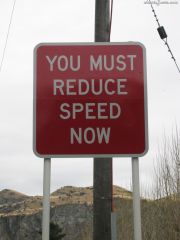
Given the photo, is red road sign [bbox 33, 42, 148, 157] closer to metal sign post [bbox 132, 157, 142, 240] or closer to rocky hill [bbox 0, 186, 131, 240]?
metal sign post [bbox 132, 157, 142, 240]

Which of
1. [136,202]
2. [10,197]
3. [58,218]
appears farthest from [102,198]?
[10,197]

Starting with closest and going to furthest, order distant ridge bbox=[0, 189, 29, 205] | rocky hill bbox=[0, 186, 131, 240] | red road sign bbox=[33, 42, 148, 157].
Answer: red road sign bbox=[33, 42, 148, 157], rocky hill bbox=[0, 186, 131, 240], distant ridge bbox=[0, 189, 29, 205]

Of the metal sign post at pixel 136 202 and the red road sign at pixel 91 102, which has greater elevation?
the red road sign at pixel 91 102

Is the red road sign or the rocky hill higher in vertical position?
the rocky hill

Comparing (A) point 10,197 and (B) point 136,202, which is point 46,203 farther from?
(A) point 10,197

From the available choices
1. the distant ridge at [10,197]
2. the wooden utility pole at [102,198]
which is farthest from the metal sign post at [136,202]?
the distant ridge at [10,197]

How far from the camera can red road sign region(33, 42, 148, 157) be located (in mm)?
3713

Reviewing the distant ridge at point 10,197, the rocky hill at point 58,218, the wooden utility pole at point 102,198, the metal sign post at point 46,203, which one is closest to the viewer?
the metal sign post at point 46,203

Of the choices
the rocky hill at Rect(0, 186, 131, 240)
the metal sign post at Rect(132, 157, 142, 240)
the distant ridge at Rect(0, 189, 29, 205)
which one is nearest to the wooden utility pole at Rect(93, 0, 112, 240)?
the metal sign post at Rect(132, 157, 142, 240)

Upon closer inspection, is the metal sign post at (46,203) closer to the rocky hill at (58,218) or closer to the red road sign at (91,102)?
the red road sign at (91,102)

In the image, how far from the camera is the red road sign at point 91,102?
371 centimetres

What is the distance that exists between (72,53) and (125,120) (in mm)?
528

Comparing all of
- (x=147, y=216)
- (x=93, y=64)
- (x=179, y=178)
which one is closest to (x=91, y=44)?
(x=93, y=64)

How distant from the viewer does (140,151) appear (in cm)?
371
